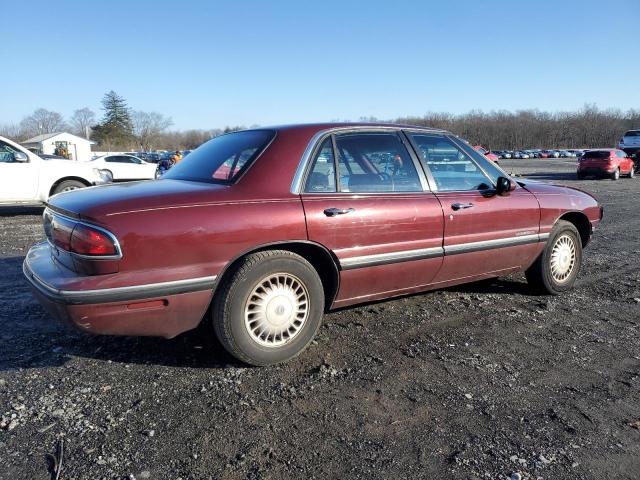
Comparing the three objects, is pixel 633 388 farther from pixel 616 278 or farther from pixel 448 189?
pixel 616 278

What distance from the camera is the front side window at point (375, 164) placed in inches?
136

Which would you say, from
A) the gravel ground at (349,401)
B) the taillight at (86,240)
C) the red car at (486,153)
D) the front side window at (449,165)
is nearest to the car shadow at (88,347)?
the gravel ground at (349,401)

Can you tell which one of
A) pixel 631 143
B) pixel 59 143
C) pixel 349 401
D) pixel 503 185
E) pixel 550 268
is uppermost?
pixel 59 143

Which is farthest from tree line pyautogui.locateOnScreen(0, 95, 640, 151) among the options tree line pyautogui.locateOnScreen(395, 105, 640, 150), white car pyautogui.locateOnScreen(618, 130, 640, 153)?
white car pyautogui.locateOnScreen(618, 130, 640, 153)

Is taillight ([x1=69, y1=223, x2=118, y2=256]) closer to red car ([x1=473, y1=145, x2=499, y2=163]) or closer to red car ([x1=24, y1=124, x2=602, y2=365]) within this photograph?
red car ([x1=24, y1=124, x2=602, y2=365])

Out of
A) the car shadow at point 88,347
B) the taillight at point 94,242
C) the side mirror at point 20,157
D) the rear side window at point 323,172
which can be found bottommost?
the car shadow at point 88,347

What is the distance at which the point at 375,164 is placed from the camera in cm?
362

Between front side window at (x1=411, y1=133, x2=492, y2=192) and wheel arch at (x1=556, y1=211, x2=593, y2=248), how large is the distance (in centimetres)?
125

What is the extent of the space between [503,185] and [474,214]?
1.36ft

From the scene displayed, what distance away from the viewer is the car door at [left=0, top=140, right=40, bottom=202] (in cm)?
929

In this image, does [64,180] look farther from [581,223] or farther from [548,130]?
[548,130]

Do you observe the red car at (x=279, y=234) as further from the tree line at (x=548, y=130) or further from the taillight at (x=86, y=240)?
the tree line at (x=548, y=130)

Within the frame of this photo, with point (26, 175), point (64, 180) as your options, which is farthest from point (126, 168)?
point (26, 175)

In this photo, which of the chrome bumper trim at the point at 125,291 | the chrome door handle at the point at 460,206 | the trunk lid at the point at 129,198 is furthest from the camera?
the chrome door handle at the point at 460,206
